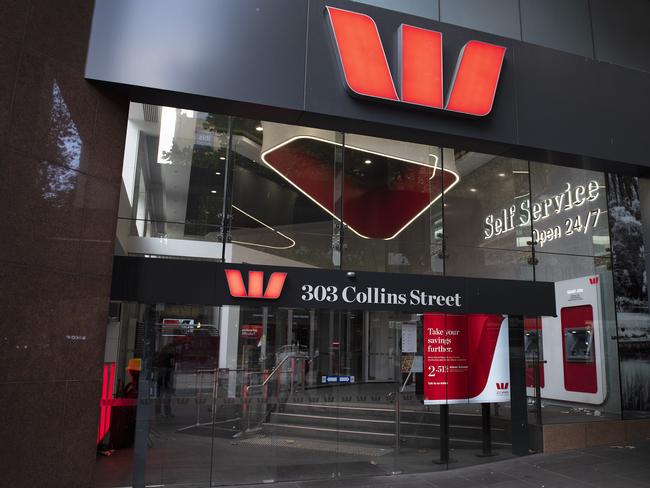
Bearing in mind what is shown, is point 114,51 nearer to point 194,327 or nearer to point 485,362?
point 194,327

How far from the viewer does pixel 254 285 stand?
6961mm

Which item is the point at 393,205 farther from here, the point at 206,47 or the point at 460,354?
the point at 206,47

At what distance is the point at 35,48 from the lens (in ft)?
16.6

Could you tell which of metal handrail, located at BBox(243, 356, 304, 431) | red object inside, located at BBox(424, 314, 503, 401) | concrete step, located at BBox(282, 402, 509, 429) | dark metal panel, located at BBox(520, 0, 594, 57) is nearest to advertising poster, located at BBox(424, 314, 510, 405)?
red object inside, located at BBox(424, 314, 503, 401)

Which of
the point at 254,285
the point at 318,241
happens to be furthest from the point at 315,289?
the point at 318,241

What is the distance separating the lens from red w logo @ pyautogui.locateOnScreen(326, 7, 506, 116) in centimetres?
640

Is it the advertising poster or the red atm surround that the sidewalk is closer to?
the advertising poster

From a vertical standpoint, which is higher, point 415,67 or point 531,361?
point 415,67

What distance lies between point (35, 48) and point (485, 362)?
7780 mm

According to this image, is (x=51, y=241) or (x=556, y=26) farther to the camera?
(x=556, y=26)

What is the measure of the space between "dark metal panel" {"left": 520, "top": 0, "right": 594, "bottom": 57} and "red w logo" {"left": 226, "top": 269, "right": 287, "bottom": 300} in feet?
17.3

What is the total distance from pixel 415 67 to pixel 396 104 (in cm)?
58

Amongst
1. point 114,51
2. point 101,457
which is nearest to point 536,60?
point 114,51

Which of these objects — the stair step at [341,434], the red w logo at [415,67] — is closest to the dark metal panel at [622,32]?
the red w logo at [415,67]
